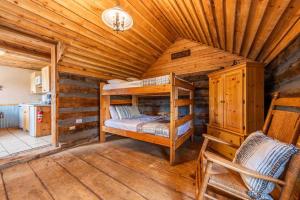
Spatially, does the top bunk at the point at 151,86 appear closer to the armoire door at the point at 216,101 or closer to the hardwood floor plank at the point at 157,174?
the armoire door at the point at 216,101

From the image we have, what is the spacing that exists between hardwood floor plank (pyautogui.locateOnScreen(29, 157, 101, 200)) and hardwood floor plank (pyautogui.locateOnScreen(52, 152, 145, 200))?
0.07 meters

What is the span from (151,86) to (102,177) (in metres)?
Result: 1.60

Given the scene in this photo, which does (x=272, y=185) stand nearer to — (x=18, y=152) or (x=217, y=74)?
(x=217, y=74)

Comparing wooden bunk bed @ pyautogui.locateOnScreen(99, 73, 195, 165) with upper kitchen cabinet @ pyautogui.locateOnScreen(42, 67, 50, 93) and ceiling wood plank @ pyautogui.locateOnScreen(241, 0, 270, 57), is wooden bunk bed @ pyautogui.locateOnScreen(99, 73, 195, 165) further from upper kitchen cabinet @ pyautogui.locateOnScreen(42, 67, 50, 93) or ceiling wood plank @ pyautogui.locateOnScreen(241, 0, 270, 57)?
upper kitchen cabinet @ pyautogui.locateOnScreen(42, 67, 50, 93)

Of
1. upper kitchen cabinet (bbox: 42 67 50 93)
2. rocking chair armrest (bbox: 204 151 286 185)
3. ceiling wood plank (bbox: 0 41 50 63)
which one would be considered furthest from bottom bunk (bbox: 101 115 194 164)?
ceiling wood plank (bbox: 0 41 50 63)

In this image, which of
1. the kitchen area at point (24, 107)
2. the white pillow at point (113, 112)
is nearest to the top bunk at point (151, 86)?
the white pillow at point (113, 112)

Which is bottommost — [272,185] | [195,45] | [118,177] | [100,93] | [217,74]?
[118,177]

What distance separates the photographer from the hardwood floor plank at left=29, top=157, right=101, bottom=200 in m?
1.51

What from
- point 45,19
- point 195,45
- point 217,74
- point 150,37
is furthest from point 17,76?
point 217,74

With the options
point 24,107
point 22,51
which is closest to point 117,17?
point 22,51

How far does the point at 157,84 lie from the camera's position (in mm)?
2543

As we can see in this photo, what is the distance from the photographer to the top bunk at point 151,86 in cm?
236

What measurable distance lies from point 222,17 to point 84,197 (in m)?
2.81

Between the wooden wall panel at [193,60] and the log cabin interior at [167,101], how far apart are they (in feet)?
0.09
